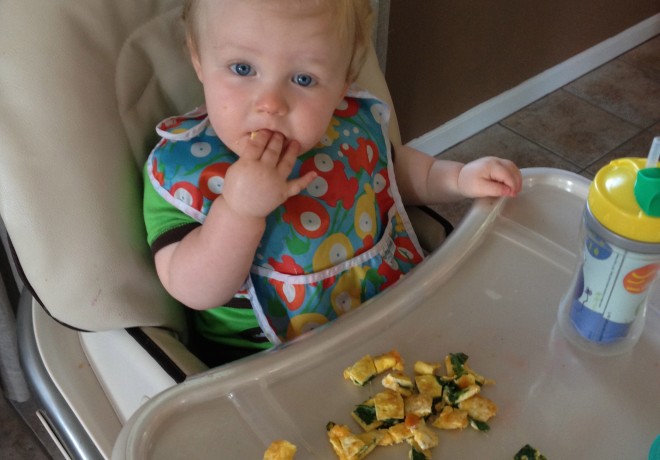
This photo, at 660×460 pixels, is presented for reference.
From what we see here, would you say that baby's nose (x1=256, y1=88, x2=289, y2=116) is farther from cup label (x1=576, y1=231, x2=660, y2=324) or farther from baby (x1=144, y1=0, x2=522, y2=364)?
cup label (x1=576, y1=231, x2=660, y2=324)

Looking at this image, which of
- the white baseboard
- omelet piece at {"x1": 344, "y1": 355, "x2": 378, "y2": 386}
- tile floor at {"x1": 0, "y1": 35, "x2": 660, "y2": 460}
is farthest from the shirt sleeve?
the white baseboard

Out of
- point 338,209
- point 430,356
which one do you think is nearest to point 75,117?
point 338,209

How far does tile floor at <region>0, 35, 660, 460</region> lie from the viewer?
82.0 inches

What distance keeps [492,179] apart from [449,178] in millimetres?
78

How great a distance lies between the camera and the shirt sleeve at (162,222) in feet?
2.55

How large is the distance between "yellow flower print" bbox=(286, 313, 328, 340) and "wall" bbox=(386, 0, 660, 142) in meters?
1.02

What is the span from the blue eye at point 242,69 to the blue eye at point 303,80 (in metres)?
0.05

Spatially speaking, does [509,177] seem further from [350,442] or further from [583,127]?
[583,127]

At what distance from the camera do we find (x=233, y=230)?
0.72 m

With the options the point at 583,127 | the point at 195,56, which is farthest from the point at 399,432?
the point at 583,127

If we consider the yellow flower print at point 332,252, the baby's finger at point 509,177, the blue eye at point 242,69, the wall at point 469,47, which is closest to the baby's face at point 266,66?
the blue eye at point 242,69

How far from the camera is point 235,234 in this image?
2.38 ft

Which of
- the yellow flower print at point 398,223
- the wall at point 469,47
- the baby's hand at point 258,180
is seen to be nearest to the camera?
the baby's hand at point 258,180

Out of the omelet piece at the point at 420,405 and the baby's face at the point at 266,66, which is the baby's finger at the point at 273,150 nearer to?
the baby's face at the point at 266,66
